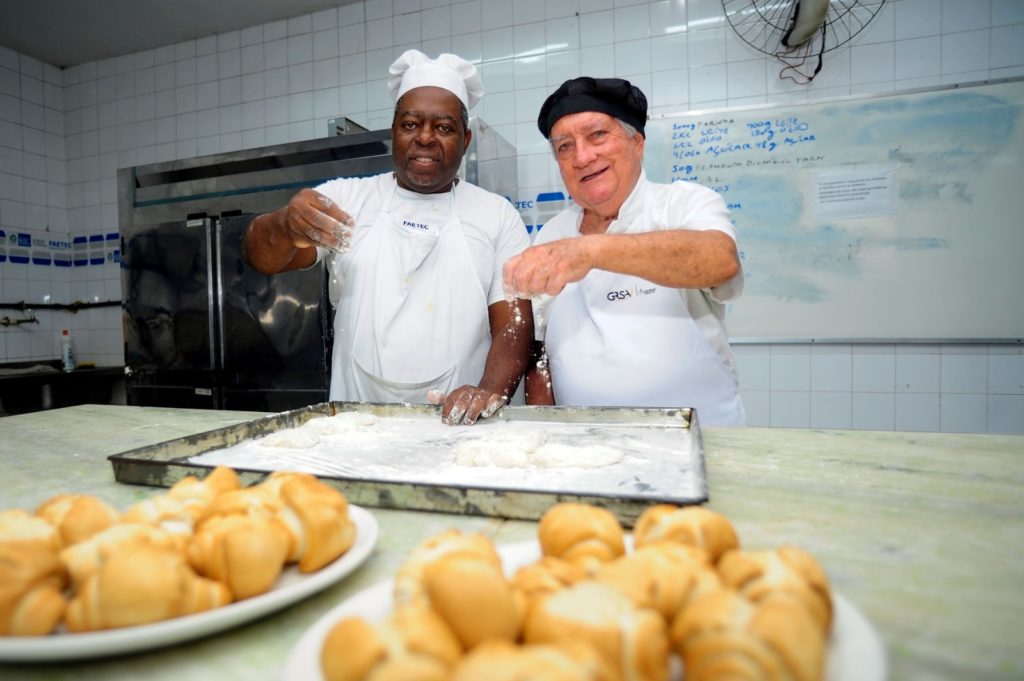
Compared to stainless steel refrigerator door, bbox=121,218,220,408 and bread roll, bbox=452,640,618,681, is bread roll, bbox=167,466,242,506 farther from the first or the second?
stainless steel refrigerator door, bbox=121,218,220,408

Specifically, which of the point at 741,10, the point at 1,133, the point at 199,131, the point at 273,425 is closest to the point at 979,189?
the point at 741,10

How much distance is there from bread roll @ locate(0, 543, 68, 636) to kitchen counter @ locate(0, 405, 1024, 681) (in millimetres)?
43

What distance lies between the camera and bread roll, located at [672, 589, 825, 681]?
0.34 m

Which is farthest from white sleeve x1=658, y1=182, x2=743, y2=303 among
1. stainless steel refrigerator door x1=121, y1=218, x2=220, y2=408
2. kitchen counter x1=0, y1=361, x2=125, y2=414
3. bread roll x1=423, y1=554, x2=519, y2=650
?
kitchen counter x1=0, y1=361, x2=125, y2=414

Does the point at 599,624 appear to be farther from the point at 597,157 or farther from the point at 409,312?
the point at 409,312

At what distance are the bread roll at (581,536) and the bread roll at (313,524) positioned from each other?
201mm

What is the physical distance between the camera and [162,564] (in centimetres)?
46

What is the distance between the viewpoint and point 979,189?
277cm

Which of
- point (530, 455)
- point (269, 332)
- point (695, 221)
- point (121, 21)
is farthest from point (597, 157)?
point (121, 21)

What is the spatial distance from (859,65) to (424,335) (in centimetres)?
255

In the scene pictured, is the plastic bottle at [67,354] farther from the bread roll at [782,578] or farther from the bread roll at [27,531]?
the bread roll at [782,578]

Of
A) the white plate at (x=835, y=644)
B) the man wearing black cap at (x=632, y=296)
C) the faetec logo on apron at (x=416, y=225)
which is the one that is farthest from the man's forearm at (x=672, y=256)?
the white plate at (x=835, y=644)

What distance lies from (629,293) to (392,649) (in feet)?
4.81

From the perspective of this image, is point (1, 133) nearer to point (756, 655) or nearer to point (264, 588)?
point (264, 588)
